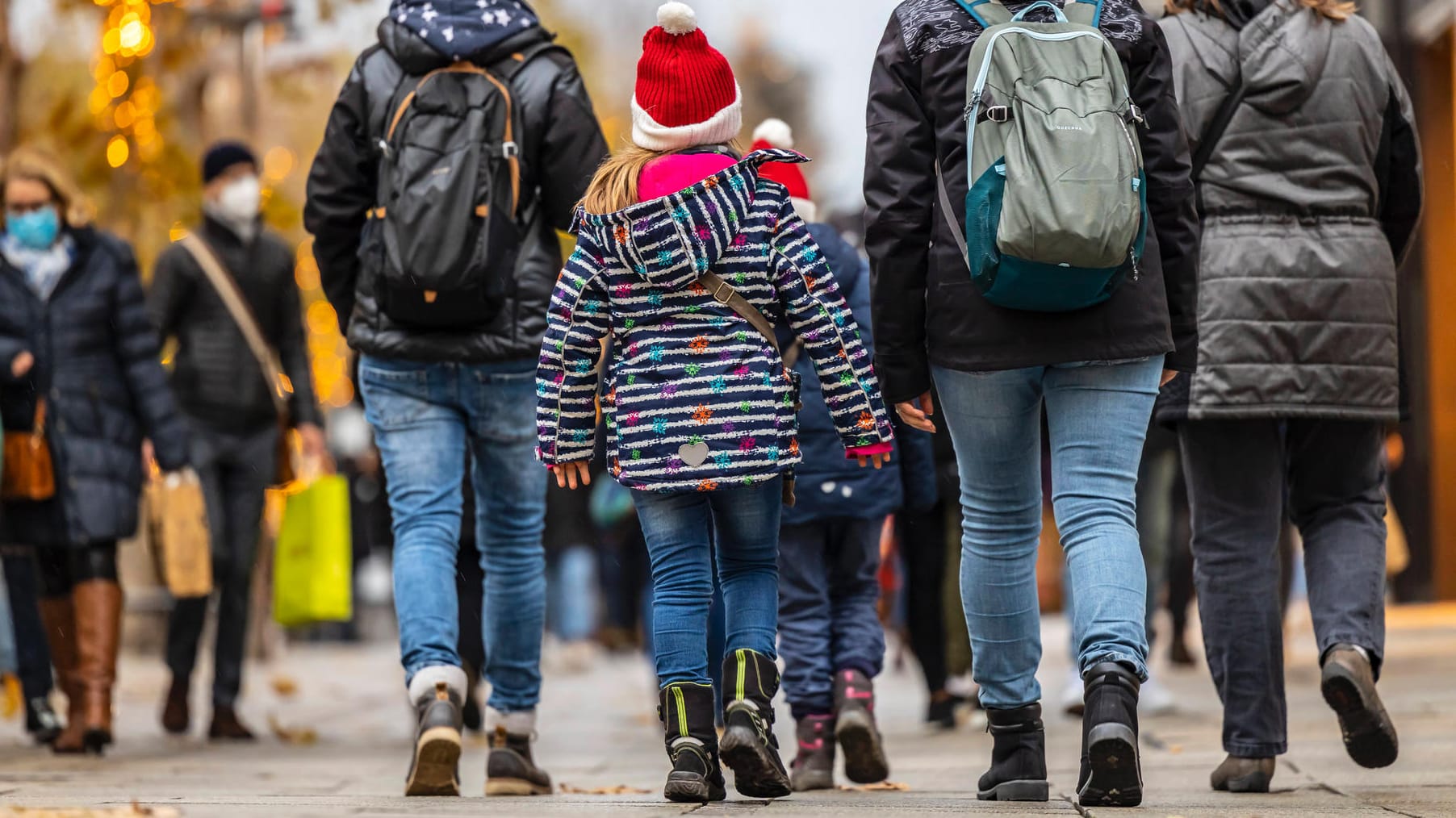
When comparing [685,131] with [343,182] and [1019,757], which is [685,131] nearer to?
[343,182]

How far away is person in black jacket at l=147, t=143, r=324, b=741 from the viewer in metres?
9.00

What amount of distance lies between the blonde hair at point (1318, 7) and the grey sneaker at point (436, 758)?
2779 mm

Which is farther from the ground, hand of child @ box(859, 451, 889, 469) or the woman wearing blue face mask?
hand of child @ box(859, 451, 889, 469)

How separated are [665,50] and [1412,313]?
1257 cm

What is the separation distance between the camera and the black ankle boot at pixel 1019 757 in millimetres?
5055

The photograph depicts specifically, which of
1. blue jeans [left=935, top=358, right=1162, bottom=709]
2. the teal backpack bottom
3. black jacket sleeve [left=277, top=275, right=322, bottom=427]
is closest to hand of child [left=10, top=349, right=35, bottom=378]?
black jacket sleeve [left=277, top=275, right=322, bottom=427]

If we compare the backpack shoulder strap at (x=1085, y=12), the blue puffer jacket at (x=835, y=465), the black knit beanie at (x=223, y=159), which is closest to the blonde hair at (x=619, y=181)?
the backpack shoulder strap at (x=1085, y=12)

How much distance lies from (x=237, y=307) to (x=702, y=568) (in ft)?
15.2

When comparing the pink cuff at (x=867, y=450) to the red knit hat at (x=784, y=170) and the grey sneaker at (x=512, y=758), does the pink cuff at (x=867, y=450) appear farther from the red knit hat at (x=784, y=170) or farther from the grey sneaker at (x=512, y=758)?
the grey sneaker at (x=512, y=758)

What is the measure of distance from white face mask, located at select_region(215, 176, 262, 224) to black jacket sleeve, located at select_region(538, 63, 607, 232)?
3623 mm

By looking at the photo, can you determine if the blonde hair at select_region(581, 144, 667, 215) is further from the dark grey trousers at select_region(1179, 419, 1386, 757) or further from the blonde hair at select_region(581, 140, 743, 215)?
the dark grey trousers at select_region(1179, 419, 1386, 757)

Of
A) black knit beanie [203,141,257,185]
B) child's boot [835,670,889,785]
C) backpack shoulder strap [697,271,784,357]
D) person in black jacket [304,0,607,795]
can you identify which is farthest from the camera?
black knit beanie [203,141,257,185]

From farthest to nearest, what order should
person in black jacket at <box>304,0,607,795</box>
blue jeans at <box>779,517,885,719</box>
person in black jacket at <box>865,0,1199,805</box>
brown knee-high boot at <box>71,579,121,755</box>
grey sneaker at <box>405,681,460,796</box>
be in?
brown knee-high boot at <box>71,579,121,755</box>
blue jeans at <box>779,517,885,719</box>
person in black jacket at <box>304,0,607,795</box>
grey sneaker at <box>405,681,460,796</box>
person in black jacket at <box>865,0,1199,805</box>

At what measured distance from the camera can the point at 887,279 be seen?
498 cm
